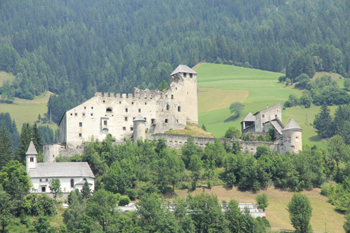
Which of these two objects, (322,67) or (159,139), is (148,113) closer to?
(159,139)

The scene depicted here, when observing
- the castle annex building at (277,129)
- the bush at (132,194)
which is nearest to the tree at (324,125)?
the castle annex building at (277,129)

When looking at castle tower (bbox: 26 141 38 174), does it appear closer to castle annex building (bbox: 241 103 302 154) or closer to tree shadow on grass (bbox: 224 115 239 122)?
castle annex building (bbox: 241 103 302 154)

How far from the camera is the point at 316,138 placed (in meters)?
129

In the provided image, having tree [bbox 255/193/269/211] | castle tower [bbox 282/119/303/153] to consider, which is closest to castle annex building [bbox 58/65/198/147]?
castle tower [bbox 282/119/303/153]

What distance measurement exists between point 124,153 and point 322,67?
133 metres

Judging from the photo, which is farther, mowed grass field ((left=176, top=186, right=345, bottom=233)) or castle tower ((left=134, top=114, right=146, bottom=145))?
castle tower ((left=134, top=114, right=146, bottom=145))

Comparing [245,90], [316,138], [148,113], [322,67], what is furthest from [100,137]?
[322,67]

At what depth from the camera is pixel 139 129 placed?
86562mm

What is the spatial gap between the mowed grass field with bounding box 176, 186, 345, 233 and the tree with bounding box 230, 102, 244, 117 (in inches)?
2584

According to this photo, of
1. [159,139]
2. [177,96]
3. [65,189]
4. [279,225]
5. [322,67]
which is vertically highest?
[322,67]

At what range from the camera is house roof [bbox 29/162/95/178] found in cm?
7275

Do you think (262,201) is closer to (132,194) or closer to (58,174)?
(132,194)

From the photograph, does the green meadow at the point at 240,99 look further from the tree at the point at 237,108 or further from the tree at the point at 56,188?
the tree at the point at 56,188

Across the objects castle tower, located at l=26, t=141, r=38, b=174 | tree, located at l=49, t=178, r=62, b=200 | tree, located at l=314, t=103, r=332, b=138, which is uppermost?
tree, located at l=314, t=103, r=332, b=138
